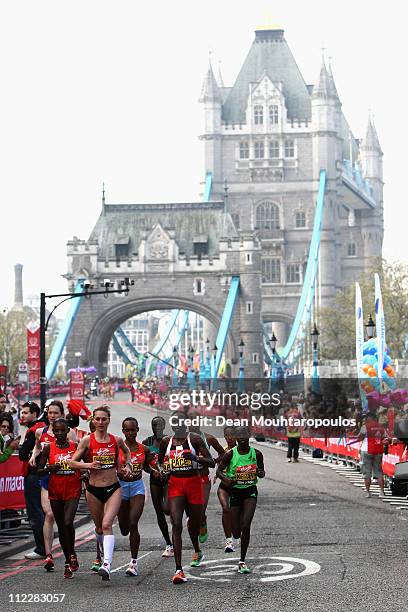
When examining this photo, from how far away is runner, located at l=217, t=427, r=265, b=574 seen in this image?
15953 millimetres

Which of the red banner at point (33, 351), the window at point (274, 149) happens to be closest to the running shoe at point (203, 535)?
the red banner at point (33, 351)

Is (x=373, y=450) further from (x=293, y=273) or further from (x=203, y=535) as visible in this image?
(x=293, y=273)

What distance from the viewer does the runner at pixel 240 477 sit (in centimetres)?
1595

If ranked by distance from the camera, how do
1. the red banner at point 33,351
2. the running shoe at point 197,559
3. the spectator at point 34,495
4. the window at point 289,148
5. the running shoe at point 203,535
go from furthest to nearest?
the window at point 289,148 < the red banner at point 33,351 < the running shoe at point 203,535 < the spectator at point 34,495 < the running shoe at point 197,559

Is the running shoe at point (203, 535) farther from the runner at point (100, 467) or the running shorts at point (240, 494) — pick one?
the runner at point (100, 467)

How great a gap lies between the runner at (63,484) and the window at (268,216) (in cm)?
11608

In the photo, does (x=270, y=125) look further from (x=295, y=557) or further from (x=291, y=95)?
(x=295, y=557)

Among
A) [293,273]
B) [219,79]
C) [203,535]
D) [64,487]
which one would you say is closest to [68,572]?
[64,487]

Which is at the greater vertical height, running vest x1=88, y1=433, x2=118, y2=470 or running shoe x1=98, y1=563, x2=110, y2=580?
running vest x1=88, y1=433, x2=118, y2=470

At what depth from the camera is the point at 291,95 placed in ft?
452

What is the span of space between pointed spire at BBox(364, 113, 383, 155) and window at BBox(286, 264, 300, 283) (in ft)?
92.1

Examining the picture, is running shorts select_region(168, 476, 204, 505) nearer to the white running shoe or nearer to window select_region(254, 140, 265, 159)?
the white running shoe

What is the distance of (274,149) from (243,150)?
2.91m

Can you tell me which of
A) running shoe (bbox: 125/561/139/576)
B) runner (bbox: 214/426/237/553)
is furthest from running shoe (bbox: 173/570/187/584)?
runner (bbox: 214/426/237/553)
